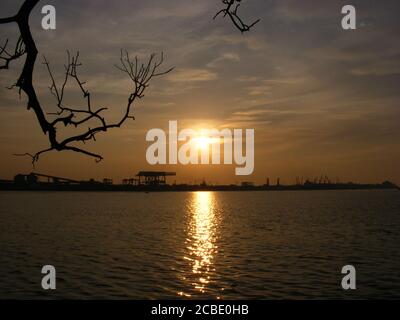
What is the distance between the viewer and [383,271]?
34.0 m

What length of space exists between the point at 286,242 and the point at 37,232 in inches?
1276

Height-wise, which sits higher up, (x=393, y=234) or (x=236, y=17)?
(x=236, y=17)

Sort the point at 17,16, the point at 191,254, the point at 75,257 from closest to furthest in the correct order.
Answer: the point at 17,16 → the point at 75,257 → the point at 191,254

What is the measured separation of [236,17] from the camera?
4148 millimetres

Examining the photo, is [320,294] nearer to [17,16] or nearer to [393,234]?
[17,16]

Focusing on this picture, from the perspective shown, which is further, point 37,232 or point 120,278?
point 37,232

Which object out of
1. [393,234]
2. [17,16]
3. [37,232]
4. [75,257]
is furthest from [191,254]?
[17,16]

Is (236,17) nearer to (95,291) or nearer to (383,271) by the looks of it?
(95,291)
